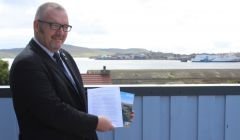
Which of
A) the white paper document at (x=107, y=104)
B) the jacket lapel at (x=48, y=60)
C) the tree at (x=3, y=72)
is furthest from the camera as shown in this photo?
the tree at (x=3, y=72)

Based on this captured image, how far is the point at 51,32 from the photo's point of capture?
2.30 metres

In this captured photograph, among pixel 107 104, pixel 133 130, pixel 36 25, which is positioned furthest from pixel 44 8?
pixel 133 130

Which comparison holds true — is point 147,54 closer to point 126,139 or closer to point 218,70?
point 126,139

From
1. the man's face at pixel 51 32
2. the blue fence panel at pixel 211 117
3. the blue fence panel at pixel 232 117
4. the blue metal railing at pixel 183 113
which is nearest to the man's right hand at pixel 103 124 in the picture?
the man's face at pixel 51 32

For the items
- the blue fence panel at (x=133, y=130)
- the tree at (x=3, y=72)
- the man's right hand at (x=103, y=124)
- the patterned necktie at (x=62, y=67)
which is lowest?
the tree at (x=3, y=72)

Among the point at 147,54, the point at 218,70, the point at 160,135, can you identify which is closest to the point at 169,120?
the point at 160,135

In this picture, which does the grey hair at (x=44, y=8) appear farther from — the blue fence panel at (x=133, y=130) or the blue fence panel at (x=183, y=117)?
the blue fence panel at (x=183, y=117)

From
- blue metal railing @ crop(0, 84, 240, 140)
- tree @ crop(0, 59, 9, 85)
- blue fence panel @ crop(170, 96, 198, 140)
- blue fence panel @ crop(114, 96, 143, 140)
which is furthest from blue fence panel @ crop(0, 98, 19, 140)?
tree @ crop(0, 59, 9, 85)

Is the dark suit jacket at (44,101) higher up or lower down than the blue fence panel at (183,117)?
higher up

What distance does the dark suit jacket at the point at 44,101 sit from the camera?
219cm

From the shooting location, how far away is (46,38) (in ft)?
7.59

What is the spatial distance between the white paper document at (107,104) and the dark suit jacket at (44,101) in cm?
20

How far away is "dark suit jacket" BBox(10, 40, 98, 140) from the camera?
2193 mm

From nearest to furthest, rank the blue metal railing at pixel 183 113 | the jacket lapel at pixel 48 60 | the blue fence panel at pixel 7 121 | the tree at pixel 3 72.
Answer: the jacket lapel at pixel 48 60
the blue fence panel at pixel 7 121
the blue metal railing at pixel 183 113
the tree at pixel 3 72
